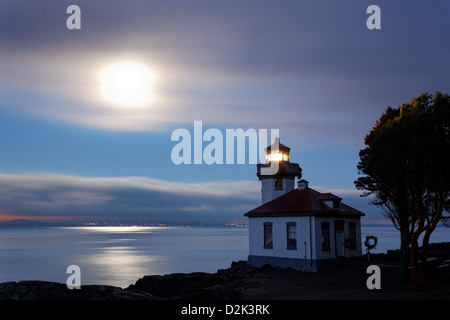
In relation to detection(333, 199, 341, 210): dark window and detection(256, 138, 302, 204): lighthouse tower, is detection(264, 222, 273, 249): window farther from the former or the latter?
detection(333, 199, 341, 210): dark window

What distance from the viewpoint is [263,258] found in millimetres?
32250

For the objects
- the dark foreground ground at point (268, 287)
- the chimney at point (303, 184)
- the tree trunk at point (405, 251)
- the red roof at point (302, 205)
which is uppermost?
the chimney at point (303, 184)

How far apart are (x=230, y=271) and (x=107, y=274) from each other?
106 ft

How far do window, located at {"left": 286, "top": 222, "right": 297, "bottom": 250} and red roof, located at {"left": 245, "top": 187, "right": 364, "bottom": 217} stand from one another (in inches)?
36.6

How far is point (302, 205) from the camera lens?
1211 inches

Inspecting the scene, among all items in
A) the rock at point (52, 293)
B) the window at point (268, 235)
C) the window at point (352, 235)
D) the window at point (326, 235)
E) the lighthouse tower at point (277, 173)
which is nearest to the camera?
the rock at point (52, 293)

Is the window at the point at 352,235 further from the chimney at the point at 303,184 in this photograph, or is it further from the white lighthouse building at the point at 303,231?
the chimney at the point at 303,184

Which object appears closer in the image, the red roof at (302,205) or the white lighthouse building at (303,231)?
the white lighthouse building at (303,231)

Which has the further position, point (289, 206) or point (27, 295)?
point (289, 206)

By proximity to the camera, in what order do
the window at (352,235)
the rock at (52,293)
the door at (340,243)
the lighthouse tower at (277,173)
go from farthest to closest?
1. the lighthouse tower at (277,173)
2. the window at (352,235)
3. the door at (340,243)
4. the rock at (52,293)

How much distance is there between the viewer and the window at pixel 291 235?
30.2 metres

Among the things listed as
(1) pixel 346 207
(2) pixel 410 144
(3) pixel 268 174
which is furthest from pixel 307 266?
(2) pixel 410 144

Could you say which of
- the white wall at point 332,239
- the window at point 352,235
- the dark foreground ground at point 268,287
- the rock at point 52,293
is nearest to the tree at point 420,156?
the dark foreground ground at point 268,287
